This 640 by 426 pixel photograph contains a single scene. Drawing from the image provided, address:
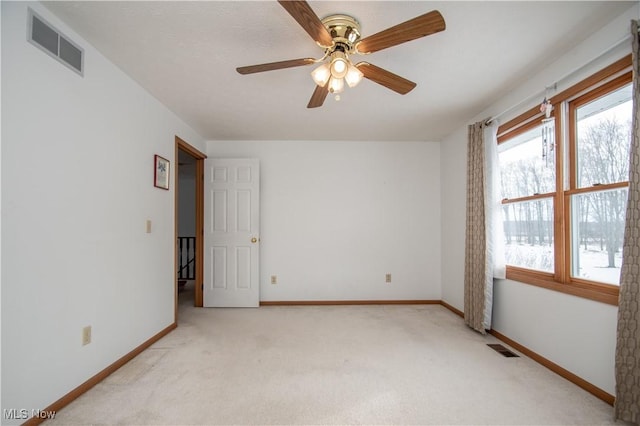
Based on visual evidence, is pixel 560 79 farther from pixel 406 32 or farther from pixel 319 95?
pixel 319 95

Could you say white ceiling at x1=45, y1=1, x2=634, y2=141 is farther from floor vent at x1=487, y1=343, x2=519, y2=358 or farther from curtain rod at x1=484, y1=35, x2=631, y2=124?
floor vent at x1=487, y1=343, x2=519, y2=358

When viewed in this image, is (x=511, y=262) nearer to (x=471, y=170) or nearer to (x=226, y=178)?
(x=471, y=170)

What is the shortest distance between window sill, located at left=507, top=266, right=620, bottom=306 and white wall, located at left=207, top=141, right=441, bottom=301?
63.7 inches

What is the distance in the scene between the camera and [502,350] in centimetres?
263

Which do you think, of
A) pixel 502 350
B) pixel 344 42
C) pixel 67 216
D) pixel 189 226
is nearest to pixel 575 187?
pixel 502 350

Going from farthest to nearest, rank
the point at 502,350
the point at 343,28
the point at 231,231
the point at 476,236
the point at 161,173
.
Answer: the point at 231,231
the point at 476,236
the point at 161,173
the point at 502,350
the point at 343,28

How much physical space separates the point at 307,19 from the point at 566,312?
8.74 feet

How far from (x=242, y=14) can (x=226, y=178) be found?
8.80 feet

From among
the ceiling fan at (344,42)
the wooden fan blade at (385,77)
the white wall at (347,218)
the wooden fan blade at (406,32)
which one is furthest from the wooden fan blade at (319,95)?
the white wall at (347,218)

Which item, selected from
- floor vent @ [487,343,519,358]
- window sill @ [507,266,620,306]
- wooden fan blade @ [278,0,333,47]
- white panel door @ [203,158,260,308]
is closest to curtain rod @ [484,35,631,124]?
window sill @ [507,266,620,306]

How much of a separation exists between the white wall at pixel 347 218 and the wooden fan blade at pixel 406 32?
8.94 feet

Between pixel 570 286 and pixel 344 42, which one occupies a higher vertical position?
pixel 344 42

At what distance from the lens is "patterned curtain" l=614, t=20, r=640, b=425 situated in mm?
1575

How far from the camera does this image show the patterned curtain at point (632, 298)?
1575 mm
